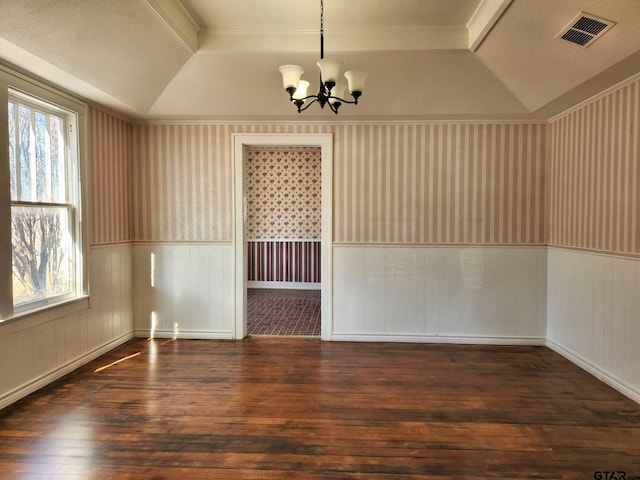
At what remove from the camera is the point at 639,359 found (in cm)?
276

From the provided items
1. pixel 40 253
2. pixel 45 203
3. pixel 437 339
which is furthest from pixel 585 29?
pixel 40 253

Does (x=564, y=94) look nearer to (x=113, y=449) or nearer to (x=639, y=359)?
(x=639, y=359)

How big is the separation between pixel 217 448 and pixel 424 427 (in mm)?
1337

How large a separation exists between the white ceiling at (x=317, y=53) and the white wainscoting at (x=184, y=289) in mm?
1567

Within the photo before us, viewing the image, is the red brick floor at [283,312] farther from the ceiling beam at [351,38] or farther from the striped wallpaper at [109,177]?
the ceiling beam at [351,38]

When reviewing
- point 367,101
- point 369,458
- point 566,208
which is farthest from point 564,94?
point 369,458

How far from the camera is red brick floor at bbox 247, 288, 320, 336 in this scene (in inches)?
181

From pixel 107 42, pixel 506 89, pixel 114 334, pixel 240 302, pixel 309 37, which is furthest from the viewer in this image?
pixel 240 302

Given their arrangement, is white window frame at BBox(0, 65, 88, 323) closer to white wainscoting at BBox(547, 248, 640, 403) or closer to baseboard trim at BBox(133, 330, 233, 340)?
baseboard trim at BBox(133, 330, 233, 340)

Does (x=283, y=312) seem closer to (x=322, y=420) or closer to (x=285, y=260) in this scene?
(x=285, y=260)

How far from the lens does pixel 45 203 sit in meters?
3.07

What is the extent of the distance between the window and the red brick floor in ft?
6.95

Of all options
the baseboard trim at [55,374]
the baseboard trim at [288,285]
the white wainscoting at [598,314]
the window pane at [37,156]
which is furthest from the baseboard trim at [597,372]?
the window pane at [37,156]

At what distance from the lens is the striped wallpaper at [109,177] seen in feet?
11.8
